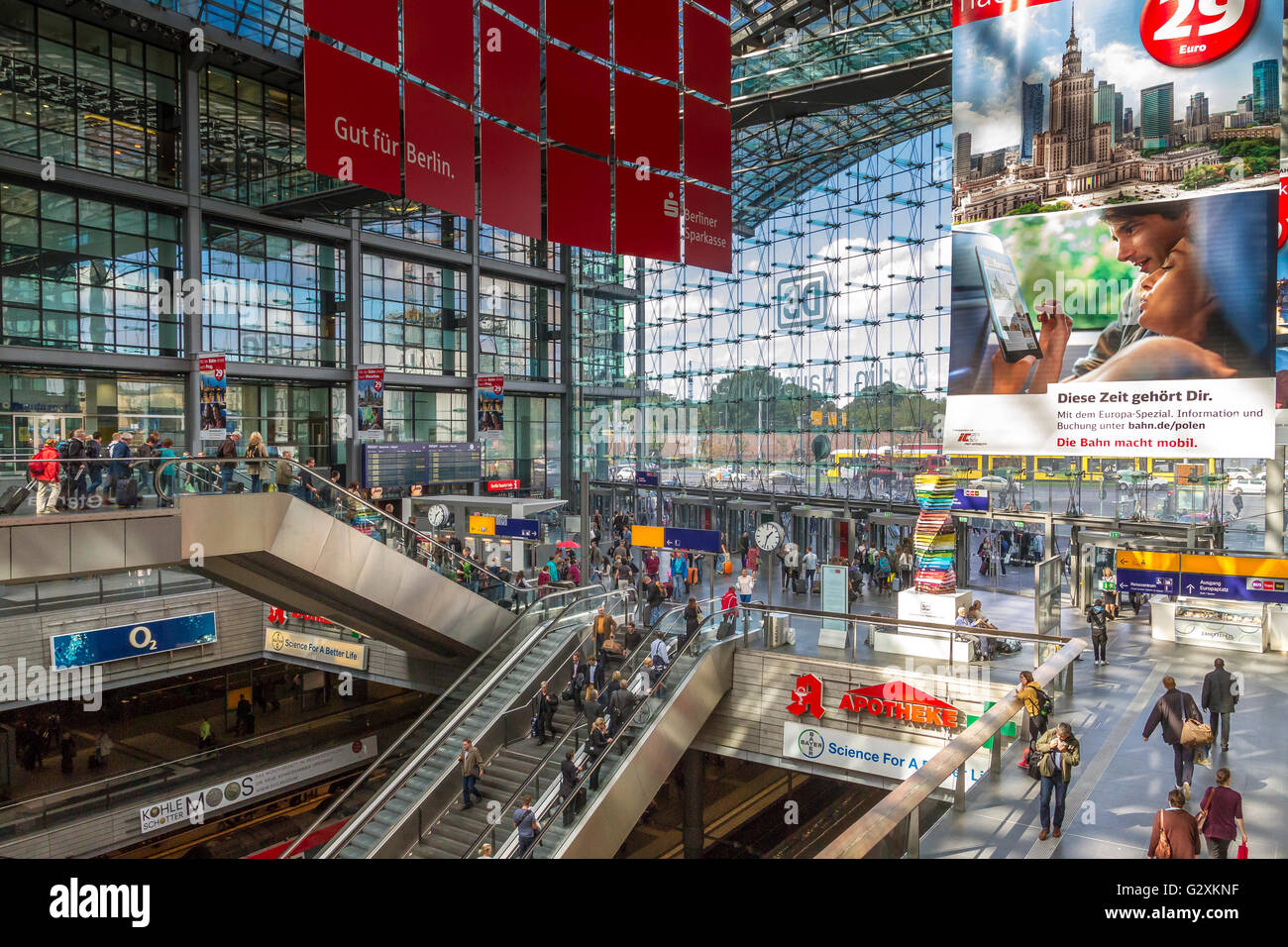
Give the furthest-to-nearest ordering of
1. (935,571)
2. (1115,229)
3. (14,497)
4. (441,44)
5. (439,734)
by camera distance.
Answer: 1. (935,571)
2. (441,44)
3. (439,734)
4. (14,497)
5. (1115,229)

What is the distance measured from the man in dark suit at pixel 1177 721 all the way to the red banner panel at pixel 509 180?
34.2 ft

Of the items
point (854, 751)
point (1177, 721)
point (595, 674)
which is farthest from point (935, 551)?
point (1177, 721)

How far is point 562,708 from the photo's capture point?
13.3 meters

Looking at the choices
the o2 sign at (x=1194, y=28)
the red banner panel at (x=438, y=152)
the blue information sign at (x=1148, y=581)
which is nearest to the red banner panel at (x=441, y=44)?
the red banner panel at (x=438, y=152)

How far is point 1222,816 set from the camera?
5.05 metres

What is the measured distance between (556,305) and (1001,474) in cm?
1831

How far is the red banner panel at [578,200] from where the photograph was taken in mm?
14141

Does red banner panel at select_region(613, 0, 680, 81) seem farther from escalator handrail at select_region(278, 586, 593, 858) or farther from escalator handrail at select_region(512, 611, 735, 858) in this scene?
escalator handrail at select_region(512, 611, 735, 858)

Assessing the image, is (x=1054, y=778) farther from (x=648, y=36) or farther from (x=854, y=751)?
(x=648, y=36)

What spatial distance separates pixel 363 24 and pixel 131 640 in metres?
11.4

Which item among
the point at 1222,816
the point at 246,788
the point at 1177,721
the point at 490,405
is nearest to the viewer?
the point at 1222,816

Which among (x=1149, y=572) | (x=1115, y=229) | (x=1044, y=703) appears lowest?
(x=1149, y=572)

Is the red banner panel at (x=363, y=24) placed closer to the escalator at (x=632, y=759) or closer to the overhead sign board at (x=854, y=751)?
the escalator at (x=632, y=759)

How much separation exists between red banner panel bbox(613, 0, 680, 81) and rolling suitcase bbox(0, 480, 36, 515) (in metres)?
11.2
